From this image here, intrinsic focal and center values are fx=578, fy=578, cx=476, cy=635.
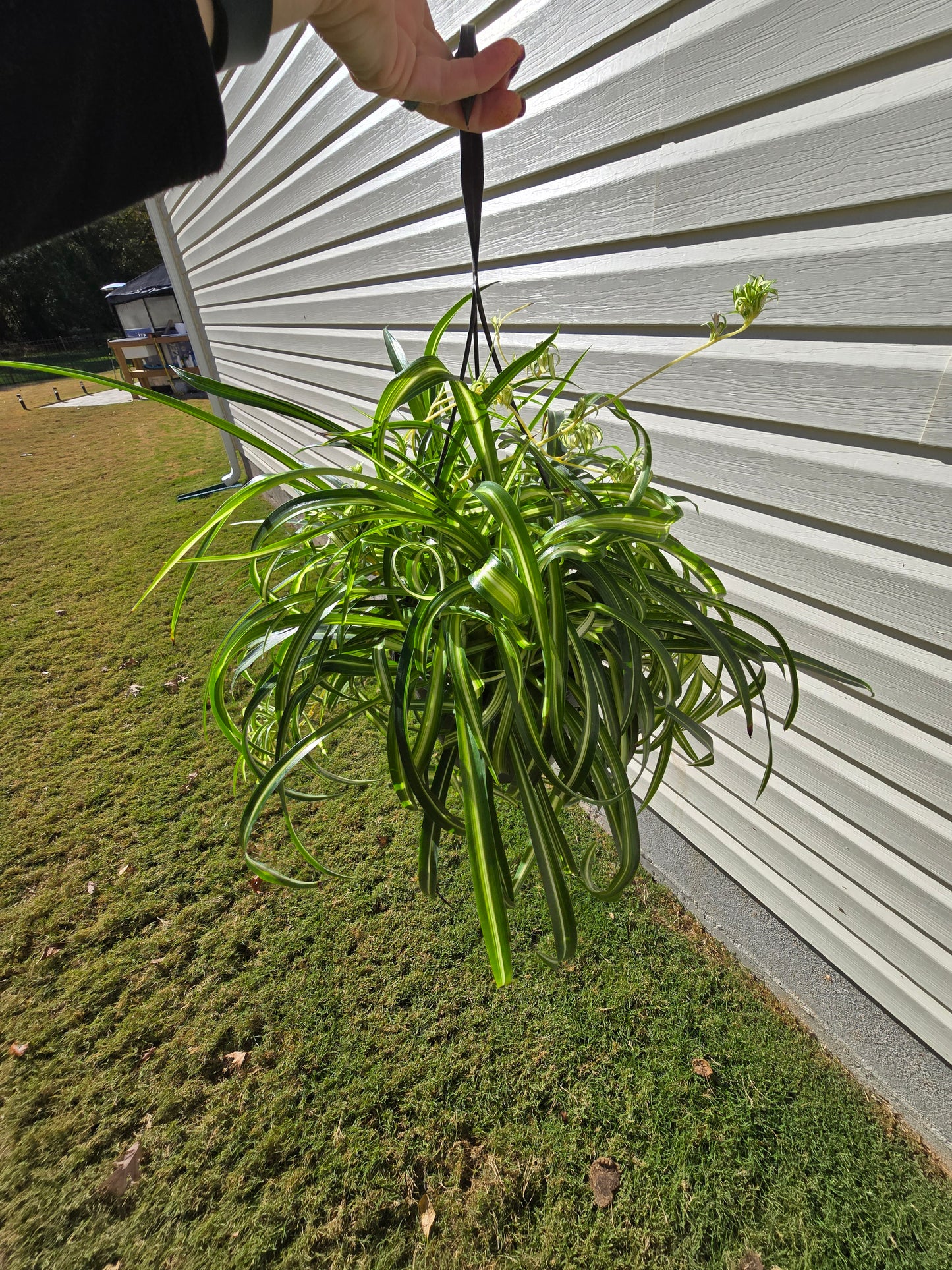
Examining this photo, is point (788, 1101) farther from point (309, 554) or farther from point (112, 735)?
point (112, 735)

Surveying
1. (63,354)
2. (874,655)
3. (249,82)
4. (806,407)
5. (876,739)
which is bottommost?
(63,354)

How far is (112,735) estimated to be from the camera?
9.09 feet

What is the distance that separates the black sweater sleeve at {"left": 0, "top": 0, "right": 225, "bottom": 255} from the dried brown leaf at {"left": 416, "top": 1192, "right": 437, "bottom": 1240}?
5.80 ft

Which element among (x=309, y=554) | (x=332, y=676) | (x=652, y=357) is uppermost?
(x=652, y=357)

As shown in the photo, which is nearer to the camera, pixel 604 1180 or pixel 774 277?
pixel 774 277

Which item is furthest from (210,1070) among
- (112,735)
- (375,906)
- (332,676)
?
(112,735)

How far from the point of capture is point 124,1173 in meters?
1.33

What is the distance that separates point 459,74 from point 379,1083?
82.3 inches

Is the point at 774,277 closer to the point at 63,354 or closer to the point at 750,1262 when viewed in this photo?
the point at 750,1262

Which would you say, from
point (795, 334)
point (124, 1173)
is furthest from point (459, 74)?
point (124, 1173)

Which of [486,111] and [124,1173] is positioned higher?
[486,111]

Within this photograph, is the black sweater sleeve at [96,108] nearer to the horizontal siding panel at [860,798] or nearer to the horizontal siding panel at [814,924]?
the horizontal siding panel at [860,798]

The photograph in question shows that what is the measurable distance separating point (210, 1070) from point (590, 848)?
1.26 m

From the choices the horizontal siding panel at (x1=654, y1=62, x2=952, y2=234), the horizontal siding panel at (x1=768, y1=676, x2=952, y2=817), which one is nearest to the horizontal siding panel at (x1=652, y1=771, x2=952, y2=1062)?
the horizontal siding panel at (x1=768, y1=676, x2=952, y2=817)
